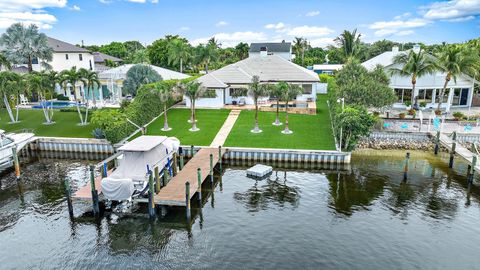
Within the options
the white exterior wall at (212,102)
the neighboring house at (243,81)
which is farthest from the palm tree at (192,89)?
the neighboring house at (243,81)

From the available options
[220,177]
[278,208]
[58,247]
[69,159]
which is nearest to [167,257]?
[58,247]

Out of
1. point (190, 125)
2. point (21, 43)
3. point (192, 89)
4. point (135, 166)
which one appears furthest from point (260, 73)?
point (21, 43)

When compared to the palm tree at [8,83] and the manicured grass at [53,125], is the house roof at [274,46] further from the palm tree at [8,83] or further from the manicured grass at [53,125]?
the palm tree at [8,83]

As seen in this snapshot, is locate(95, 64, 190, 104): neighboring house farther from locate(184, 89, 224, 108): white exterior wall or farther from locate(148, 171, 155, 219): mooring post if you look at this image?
locate(148, 171, 155, 219): mooring post

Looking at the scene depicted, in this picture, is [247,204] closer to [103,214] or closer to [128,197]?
[128,197]

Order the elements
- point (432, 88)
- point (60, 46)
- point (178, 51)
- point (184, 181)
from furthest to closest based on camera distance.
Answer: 1. point (178, 51)
2. point (60, 46)
3. point (432, 88)
4. point (184, 181)

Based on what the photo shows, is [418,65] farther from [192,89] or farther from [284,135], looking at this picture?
[192,89]
